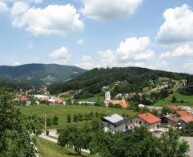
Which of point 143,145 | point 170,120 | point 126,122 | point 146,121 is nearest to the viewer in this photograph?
point 143,145

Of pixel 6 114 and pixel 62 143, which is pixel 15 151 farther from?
pixel 62 143

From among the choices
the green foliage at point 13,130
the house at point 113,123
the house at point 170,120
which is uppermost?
the green foliage at point 13,130

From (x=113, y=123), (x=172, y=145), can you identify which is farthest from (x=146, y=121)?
(x=172, y=145)

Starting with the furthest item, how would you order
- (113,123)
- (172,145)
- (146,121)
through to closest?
(146,121), (113,123), (172,145)

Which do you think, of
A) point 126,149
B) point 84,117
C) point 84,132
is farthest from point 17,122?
point 84,117

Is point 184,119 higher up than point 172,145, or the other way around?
point 172,145

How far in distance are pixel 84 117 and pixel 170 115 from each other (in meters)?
34.5

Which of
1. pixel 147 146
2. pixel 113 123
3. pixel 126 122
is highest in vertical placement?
pixel 147 146

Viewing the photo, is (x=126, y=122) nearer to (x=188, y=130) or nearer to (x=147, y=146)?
(x=188, y=130)

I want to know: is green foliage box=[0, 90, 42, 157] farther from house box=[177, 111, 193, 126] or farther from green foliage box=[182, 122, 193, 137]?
house box=[177, 111, 193, 126]

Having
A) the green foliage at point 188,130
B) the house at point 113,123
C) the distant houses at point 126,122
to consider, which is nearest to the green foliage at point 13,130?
the distant houses at point 126,122

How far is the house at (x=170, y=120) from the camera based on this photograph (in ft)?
495

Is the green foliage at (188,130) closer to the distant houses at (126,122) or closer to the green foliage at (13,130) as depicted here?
the distant houses at (126,122)

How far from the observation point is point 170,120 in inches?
6073
